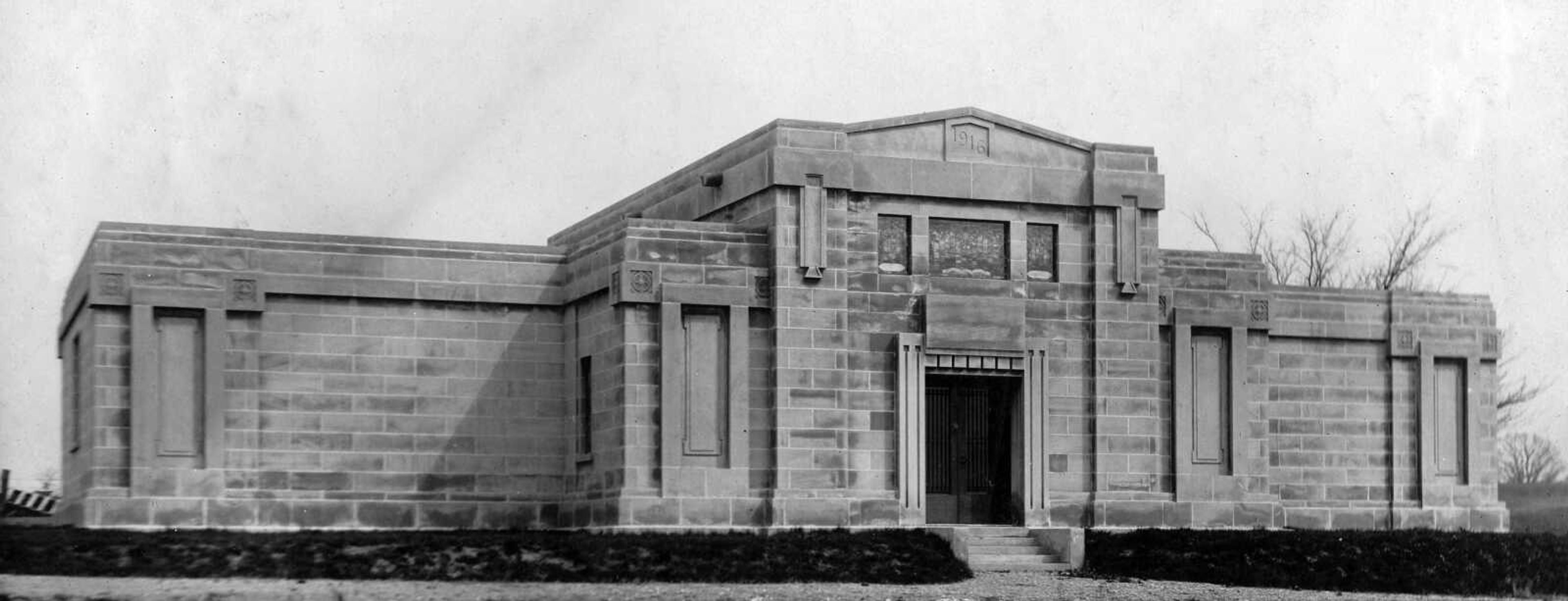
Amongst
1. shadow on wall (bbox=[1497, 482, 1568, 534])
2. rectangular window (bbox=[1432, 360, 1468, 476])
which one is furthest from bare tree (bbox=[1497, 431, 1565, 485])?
rectangular window (bbox=[1432, 360, 1468, 476])

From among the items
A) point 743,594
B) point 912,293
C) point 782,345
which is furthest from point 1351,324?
point 743,594

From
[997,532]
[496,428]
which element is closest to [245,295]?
[496,428]

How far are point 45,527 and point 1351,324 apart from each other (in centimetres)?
2291

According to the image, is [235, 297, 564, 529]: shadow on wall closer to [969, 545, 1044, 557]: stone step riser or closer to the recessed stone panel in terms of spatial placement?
the recessed stone panel

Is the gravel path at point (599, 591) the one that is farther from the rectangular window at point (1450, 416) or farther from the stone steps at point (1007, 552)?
the rectangular window at point (1450, 416)

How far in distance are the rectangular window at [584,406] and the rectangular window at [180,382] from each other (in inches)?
233

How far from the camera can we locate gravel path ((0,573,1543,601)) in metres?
22.3

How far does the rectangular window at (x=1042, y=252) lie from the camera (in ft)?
105

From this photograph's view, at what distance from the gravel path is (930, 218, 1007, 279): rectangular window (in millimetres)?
6125

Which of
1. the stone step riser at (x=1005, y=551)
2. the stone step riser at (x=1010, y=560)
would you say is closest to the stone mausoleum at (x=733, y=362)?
the stone step riser at (x=1005, y=551)

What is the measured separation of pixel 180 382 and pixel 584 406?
20.8 ft

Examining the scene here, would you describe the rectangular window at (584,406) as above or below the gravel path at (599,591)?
above

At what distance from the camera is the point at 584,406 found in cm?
3225

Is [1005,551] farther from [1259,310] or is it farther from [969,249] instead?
[1259,310]
